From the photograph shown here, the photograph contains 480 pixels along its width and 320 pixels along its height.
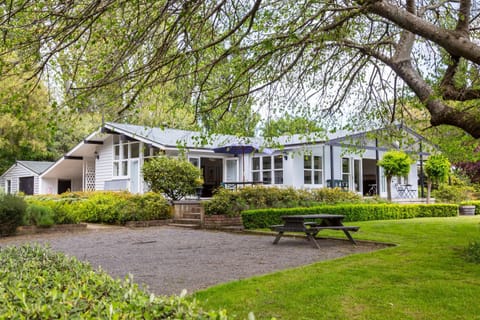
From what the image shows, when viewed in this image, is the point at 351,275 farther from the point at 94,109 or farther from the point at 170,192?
the point at 170,192

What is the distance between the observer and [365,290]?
5832 mm

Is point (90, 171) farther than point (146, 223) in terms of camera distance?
Yes

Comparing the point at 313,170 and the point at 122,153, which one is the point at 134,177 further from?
the point at 313,170

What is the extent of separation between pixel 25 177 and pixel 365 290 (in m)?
30.0

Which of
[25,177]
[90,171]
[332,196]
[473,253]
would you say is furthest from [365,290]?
[25,177]

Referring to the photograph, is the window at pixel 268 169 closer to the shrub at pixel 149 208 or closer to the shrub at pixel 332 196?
the shrub at pixel 332 196

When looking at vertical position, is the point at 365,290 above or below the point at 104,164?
below

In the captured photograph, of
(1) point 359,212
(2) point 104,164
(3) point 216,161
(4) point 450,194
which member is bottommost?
(1) point 359,212

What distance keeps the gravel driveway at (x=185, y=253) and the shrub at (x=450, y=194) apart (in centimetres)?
1746

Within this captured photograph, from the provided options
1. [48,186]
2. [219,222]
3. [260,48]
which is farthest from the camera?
[48,186]

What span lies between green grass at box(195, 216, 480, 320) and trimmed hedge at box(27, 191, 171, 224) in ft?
31.9

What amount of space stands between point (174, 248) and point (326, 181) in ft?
44.2

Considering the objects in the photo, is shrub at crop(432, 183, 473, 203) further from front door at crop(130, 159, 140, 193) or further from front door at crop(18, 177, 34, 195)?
front door at crop(18, 177, 34, 195)

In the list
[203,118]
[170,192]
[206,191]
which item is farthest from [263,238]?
[206,191]
